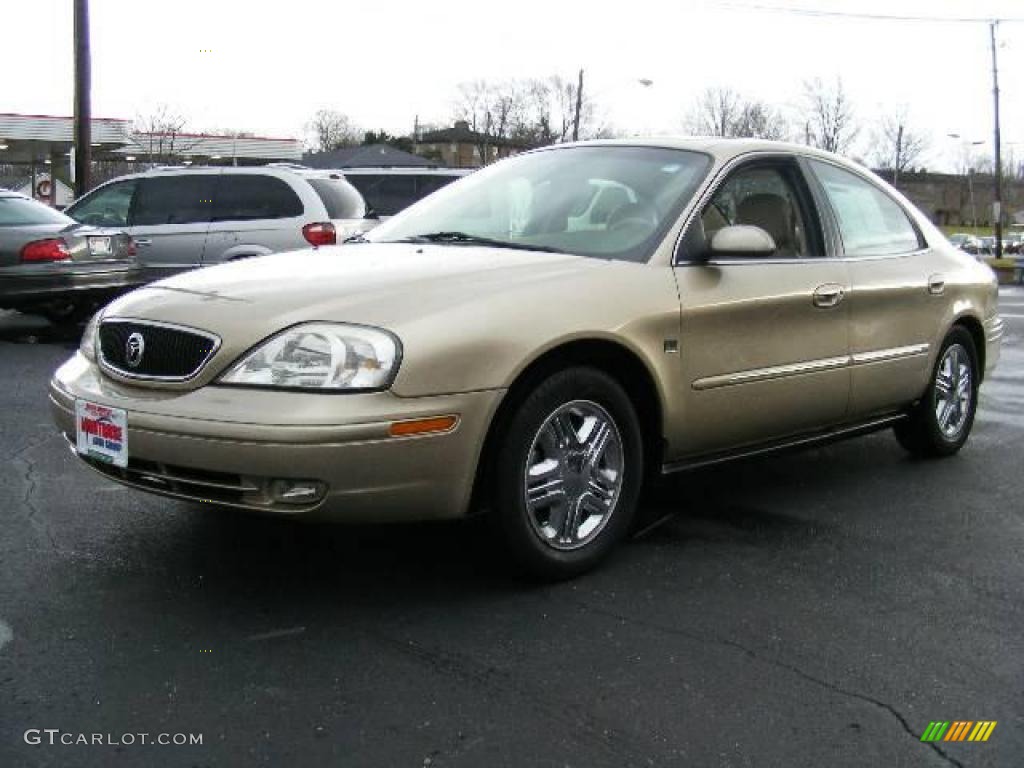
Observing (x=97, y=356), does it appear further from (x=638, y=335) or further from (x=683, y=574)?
(x=683, y=574)

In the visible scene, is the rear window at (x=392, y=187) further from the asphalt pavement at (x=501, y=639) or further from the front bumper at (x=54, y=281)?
the asphalt pavement at (x=501, y=639)

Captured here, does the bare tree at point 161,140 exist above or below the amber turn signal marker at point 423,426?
above

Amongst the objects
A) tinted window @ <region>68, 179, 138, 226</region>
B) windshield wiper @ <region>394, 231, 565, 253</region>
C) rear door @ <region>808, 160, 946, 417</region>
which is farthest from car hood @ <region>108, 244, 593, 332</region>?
tinted window @ <region>68, 179, 138, 226</region>

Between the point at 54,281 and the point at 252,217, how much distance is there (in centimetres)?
221

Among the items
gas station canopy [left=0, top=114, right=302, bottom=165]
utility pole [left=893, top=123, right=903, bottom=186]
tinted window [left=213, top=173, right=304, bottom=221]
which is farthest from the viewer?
utility pole [left=893, top=123, right=903, bottom=186]

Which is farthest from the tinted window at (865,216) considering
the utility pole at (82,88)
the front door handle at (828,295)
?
the utility pole at (82,88)

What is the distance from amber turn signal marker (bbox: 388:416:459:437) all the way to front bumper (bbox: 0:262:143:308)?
7622mm

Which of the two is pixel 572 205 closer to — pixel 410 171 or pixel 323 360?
pixel 323 360

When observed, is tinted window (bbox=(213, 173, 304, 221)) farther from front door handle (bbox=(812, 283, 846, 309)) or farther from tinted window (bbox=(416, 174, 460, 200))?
front door handle (bbox=(812, 283, 846, 309))

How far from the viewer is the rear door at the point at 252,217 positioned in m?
11.1

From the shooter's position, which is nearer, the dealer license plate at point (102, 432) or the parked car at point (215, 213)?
the dealer license plate at point (102, 432)

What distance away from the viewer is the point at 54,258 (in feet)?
31.9

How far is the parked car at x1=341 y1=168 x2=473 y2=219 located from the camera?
52.9ft

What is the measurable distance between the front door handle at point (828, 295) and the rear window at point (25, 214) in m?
7.84
